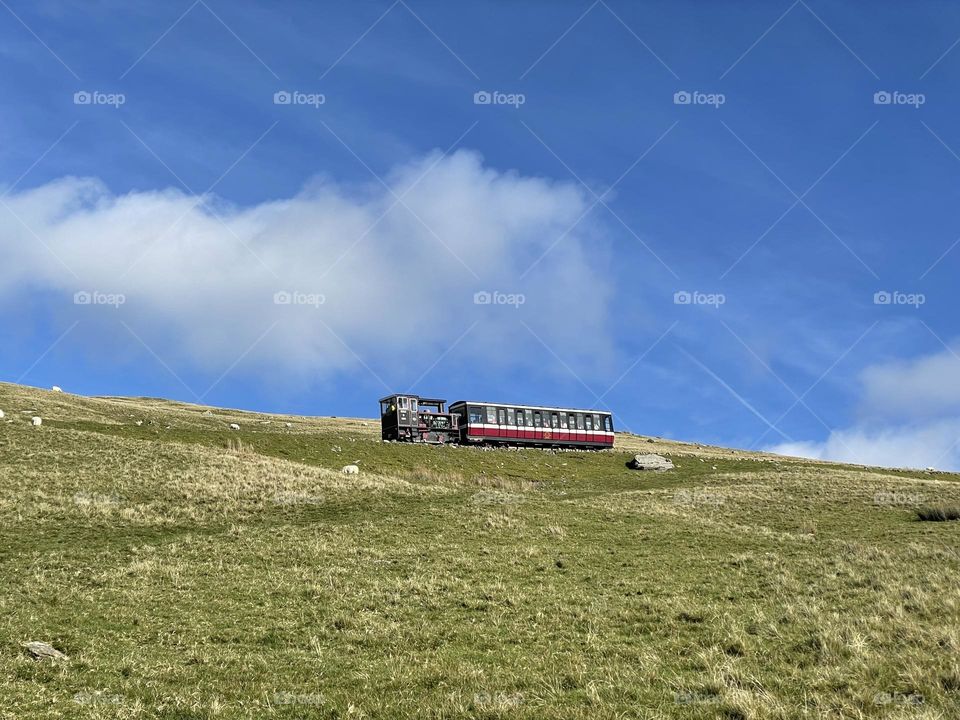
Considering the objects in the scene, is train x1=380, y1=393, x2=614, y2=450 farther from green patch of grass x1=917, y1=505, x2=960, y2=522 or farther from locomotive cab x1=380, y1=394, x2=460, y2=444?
green patch of grass x1=917, y1=505, x2=960, y2=522

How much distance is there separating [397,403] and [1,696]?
51.2 metres

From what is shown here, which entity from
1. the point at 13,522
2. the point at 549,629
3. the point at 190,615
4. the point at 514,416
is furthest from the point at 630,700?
the point at 514,416

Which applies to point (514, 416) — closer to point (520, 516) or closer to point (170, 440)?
point (170, 440)

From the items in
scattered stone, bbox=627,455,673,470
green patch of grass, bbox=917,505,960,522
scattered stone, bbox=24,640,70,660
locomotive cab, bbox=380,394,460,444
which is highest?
locomotive cab, bbox=380,394,460,444

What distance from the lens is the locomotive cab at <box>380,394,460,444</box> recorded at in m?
61.4

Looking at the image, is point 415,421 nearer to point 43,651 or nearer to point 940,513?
point 940,513

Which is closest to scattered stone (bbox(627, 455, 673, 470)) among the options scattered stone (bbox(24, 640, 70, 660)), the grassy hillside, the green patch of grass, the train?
the train

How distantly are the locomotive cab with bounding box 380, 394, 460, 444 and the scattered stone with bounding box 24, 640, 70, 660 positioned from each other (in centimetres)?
4823

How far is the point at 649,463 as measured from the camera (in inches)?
2266

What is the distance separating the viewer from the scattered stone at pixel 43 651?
40.2 ft

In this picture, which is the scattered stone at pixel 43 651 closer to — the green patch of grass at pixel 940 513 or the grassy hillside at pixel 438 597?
the grassy hillside at pixel 438 597

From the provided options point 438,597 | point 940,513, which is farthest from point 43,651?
point 940,513

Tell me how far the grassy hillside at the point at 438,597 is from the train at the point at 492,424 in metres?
24.5

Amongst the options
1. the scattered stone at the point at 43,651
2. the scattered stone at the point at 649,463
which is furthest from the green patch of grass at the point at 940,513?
the scattered stone at the point at 43,651
